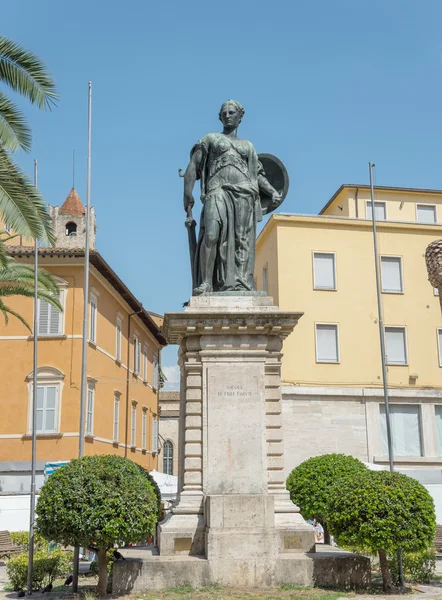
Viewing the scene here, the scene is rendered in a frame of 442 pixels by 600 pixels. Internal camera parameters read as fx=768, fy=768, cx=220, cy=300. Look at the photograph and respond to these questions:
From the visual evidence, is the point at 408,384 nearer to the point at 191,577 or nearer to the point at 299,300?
the point at 299,300

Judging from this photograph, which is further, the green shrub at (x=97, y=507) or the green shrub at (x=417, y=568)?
the green shrub at (x=417, y=568)

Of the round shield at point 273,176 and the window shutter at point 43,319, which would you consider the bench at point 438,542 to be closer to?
the round shield at point 273,176

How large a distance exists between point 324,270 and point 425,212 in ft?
30.8

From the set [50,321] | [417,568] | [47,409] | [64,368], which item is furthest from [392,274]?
[417,568]

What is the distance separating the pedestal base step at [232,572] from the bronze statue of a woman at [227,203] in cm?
424

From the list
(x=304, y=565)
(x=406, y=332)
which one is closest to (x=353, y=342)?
(x=406, y=332)

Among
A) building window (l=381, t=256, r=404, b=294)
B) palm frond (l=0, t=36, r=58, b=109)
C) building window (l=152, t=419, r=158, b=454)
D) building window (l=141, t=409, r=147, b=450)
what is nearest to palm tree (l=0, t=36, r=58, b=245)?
palm frond (l=0, t=36, r=58, b=109)

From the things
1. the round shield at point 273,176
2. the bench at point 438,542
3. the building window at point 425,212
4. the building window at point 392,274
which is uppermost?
the building window at point 425,212

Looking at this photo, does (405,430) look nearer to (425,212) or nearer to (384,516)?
(425,212)

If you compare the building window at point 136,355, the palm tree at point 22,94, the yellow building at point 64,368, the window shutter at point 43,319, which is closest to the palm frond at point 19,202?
the palm tree at point 22,94

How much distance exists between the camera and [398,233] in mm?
35906

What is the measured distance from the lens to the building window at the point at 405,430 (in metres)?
33.2

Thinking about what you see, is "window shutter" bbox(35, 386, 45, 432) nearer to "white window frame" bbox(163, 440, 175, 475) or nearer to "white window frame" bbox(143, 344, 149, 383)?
"white window frame" bbox(143, 344, 149, 383)

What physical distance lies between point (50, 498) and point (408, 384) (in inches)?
1027
